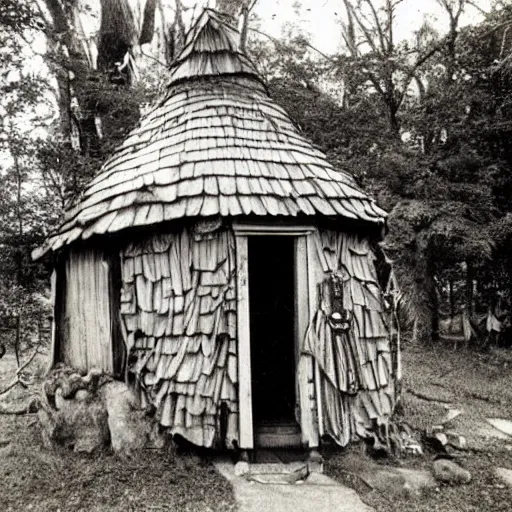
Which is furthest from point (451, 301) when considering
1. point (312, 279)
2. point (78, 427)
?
point (78, 427)

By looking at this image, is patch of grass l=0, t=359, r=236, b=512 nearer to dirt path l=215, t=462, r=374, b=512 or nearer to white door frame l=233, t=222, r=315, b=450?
→ dirt path l=215, t=462, r=374, b=512

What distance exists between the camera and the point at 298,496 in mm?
3785

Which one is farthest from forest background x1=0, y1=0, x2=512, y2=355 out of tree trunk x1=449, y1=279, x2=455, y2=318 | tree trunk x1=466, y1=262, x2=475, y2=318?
tree trunk x1=449, y1=279, x2=455, y2=318

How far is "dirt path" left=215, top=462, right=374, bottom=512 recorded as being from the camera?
3.60 meters

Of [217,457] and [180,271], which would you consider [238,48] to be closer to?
[180,271]

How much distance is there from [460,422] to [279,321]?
277 centimetres

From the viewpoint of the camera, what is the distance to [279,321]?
701cm

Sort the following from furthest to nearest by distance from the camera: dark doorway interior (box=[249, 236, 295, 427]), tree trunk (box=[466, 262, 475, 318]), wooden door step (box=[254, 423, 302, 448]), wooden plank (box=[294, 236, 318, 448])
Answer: tree trunk (box=[466, 262, 475, 318]) < dark doorway interior (box=[249, 236, 295, 427]) < wooden door step (box=[254, 423, 302, 448]) < wooden plank (box=[294, 236, 318, 448])

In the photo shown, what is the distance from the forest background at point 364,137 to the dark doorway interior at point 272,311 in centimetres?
298

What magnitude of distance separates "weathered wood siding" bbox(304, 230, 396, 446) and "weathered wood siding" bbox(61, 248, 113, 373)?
2.23 metres

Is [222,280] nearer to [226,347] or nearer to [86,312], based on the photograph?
[226,347]

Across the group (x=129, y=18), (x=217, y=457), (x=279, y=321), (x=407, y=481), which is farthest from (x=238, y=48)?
(x=129, y=18)

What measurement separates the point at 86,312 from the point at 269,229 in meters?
2.37

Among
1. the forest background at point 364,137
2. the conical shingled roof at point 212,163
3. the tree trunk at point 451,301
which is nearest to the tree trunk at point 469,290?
the forest background at point 364,137
